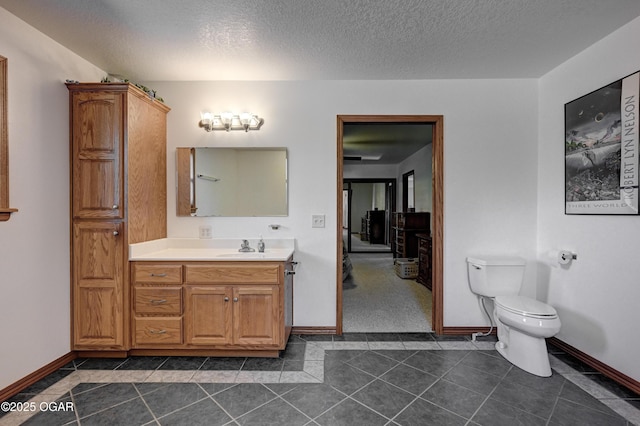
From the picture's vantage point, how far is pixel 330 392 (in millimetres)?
1895

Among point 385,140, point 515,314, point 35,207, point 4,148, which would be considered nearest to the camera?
point 4,148

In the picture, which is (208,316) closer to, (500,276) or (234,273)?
(234,273)

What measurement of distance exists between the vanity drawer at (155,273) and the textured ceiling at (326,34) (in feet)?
5.50

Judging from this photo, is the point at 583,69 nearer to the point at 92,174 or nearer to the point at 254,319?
the point at 254,319

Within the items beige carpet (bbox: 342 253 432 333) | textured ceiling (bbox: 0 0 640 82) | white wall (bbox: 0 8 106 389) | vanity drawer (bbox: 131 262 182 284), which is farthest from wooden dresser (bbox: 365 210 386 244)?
white wall (bbox: 0 8 106 389)

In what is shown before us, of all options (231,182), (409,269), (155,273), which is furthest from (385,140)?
(155,273)

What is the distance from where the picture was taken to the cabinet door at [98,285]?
7.34 ft

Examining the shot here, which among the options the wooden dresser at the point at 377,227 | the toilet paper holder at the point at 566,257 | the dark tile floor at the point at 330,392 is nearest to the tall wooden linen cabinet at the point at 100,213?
the dark tile floor at the point at 330,392

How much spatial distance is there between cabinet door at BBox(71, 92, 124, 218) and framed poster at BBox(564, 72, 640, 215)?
3.55m

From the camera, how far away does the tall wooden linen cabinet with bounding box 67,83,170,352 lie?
7.29ft

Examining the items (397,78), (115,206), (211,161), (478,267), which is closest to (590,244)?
(478,267)

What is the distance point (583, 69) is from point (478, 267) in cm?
176

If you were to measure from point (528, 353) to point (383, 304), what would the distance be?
165cm

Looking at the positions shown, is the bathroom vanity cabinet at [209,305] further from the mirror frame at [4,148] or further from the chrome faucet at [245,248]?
the mirror frame at [4,148]
